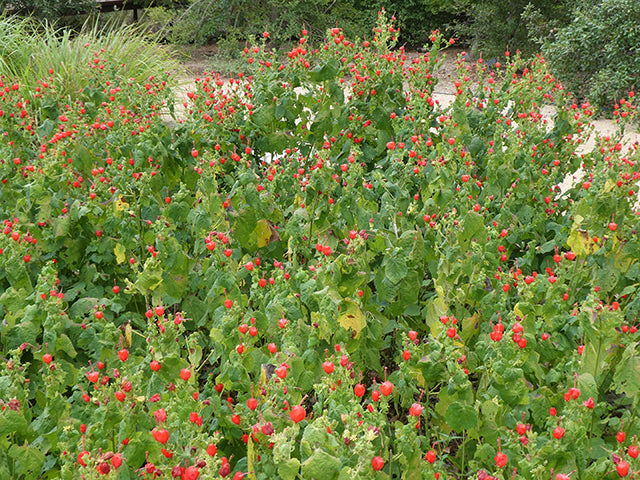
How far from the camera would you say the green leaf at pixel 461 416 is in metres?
1.76

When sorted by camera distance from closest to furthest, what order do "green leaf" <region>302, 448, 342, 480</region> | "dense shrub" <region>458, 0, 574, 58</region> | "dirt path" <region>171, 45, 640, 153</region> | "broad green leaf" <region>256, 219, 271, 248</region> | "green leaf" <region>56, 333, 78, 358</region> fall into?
"green leaf" <region>302, 448, 342, 480</region>
"green leaf" <region>56, 333, 78, 358</region>
"broad green leaf" <region>256, 219, 271, 248</region>
"dirt path" <region>171, 45, 640, 153</region>
"dense shrub" <region>458, 0, 574, 58</region>

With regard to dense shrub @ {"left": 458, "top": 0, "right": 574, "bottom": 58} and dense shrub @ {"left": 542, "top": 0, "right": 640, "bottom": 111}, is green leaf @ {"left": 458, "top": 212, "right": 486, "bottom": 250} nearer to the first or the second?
dense shrub @ {"left": 542, "top": 0, "right": 640, "bottom": 111}

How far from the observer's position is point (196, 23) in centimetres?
1103

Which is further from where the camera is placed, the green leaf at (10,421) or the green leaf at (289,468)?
the green leaf at (10,421)

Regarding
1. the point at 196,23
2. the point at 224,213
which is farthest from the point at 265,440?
the point at 196,23

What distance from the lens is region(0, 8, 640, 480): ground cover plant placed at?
1663mm

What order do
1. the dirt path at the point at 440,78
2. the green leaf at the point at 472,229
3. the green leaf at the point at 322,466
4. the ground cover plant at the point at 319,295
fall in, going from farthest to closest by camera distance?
the dirt path at the point at 440,78 < the green leaf at the point at 472,229 < the ground cover plant at the point at 319,295 < the green leaf at the point at 322,466

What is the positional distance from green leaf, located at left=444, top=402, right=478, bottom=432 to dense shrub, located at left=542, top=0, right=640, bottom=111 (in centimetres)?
612

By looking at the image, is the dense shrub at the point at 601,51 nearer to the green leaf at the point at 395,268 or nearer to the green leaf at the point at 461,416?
the green leaf at the point at 395,268

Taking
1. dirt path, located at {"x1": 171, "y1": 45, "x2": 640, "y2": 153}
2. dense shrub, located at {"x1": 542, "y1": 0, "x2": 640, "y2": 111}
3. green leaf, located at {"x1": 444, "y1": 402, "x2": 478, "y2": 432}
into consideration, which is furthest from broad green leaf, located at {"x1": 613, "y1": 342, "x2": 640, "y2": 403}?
dense shrub, located at {"x1": 542, "y1": 0, "x2": 640, "y2": 111}

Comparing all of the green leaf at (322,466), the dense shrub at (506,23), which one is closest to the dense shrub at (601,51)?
the dense shrub at (506,23)

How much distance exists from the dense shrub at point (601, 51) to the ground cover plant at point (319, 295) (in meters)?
3.66

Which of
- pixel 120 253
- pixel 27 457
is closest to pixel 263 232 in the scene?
pixel 120 253

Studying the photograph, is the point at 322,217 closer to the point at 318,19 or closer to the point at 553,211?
the point at 553,211
